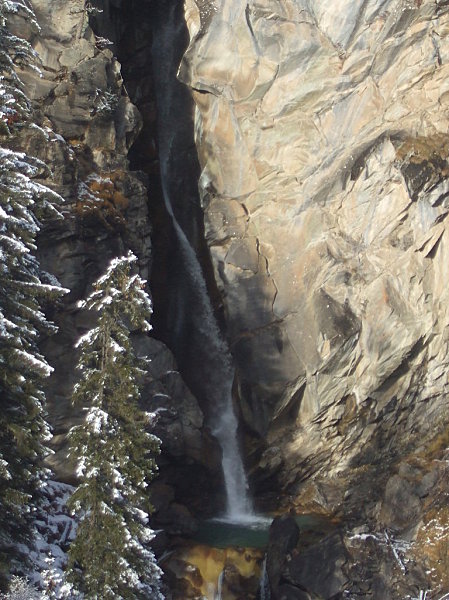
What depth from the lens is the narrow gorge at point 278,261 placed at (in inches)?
735

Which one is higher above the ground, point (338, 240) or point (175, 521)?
point (338, 240)

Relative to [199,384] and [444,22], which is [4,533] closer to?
[199,384]

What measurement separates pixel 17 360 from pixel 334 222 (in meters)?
12.8

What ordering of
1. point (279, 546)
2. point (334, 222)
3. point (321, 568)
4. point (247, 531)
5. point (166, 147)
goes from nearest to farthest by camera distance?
1. point (321, 568)
2. point (279, 546)
3. point (247, 531)
4. point (334, 222)
5. point (166, 147)

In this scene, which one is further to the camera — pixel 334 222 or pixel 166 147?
pixel 166 147

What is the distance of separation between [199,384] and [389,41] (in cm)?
1284

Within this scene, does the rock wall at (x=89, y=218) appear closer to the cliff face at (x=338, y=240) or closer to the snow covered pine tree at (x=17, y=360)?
the cliff face at (x=338, y=240)

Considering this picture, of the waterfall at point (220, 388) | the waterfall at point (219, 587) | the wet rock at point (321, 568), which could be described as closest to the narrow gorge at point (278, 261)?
the waterfall at point (220, 388)

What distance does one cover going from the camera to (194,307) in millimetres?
23172

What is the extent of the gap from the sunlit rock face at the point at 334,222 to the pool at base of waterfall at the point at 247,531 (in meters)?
1.96

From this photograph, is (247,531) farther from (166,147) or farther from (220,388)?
(166,147)

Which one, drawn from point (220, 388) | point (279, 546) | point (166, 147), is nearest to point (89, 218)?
point (220, 388)

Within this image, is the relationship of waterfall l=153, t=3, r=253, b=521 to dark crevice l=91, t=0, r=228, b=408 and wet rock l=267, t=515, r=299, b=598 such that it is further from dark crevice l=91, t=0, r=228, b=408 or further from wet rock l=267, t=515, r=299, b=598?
wet rock l=267, t=515, r=299, b=598

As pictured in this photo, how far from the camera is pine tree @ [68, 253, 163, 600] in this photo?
35.4 ft
